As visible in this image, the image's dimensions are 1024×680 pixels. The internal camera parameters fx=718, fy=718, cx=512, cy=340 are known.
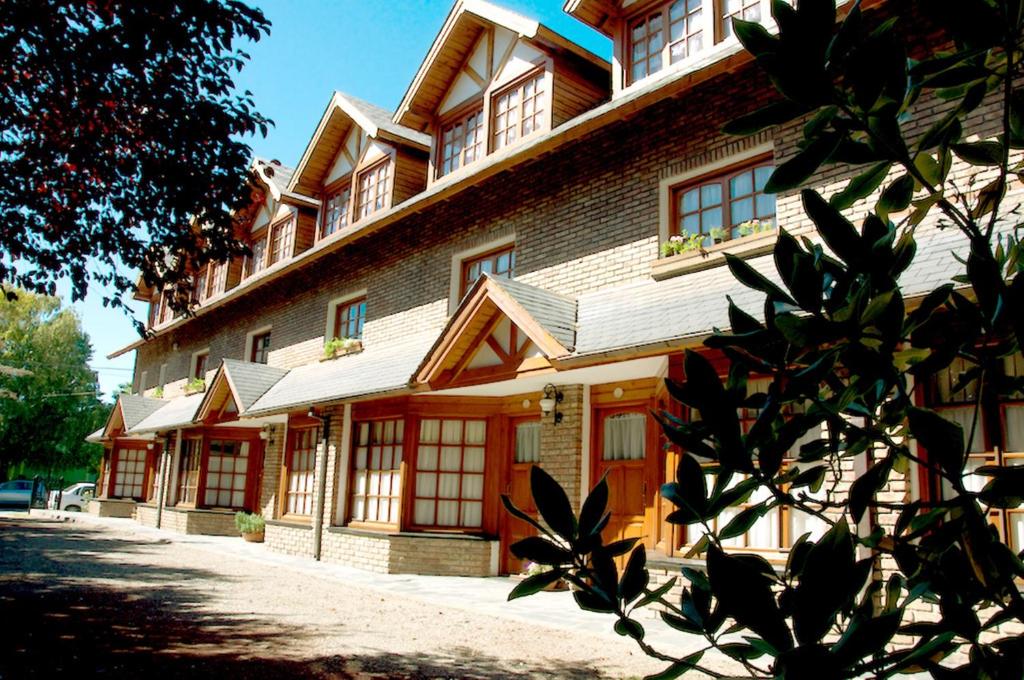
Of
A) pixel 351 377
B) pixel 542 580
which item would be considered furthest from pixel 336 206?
pixel 542 580

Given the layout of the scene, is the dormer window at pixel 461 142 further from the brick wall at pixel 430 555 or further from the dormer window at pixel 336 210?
the brick wall at pixel 430 555

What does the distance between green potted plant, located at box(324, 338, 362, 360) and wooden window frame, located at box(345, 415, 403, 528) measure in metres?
1.95

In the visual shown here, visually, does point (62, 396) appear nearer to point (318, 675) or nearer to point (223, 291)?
point (223, 291)

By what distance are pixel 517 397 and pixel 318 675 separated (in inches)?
256

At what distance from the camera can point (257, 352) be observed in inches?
760

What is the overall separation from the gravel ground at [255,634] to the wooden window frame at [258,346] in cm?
849

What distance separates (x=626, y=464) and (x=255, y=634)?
→ 501cm

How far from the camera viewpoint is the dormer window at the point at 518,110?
38.2ft

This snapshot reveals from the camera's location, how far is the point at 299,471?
50.8ft

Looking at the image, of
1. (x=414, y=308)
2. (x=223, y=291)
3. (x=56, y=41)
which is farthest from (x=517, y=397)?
(x=223, y=291)

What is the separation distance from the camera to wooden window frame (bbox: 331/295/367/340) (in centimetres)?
1504

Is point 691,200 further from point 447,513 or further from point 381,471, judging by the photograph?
point 381,471

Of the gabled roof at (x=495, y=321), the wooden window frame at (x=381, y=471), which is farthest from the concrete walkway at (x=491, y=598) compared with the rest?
the gabled roof at (x=495, y=321)

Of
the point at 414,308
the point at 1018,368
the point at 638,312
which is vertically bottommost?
the point at 1018,368
